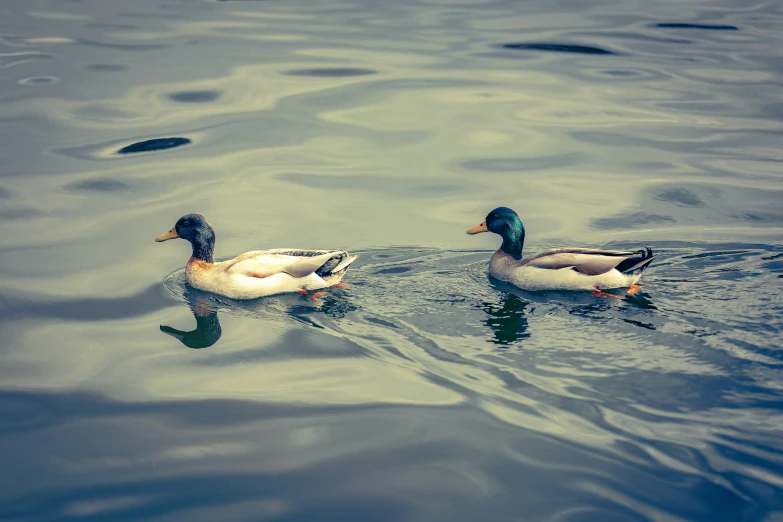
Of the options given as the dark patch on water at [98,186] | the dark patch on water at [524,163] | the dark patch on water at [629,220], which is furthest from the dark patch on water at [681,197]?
the dark patch on water at [98,186]

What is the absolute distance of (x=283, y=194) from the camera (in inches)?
531

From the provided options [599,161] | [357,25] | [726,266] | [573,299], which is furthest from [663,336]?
[357,25]

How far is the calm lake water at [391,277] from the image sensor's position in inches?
269

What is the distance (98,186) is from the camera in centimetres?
1367

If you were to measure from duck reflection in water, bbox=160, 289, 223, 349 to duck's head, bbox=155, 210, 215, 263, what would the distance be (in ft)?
1.41

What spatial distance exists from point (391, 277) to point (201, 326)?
82.3 inches

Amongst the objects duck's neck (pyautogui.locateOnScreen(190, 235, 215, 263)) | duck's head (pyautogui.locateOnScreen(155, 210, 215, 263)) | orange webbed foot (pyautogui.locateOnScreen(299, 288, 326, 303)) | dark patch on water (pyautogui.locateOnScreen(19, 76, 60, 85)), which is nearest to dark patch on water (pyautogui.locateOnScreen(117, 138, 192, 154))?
dark patch on water (pyautogui.locateOnScreen(19, 76, 60, 85))

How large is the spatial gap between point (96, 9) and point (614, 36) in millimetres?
12106

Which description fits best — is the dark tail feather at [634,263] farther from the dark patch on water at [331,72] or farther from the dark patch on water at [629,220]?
the dark patch on water at [331,72]

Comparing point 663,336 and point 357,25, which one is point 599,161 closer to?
point 663,336

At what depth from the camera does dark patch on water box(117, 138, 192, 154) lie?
15.2 metres

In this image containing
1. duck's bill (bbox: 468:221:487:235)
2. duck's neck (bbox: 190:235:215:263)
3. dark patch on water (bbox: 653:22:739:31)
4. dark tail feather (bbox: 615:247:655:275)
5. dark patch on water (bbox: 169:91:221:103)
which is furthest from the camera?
dark patch on water (bbox: 653:22:739:31)

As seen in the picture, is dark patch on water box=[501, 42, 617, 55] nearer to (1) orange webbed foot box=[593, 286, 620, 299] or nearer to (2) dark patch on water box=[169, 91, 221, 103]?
(2) dark patch on water box=[169, 91, 221, 103]

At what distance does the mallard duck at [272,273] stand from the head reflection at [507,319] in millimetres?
1603
